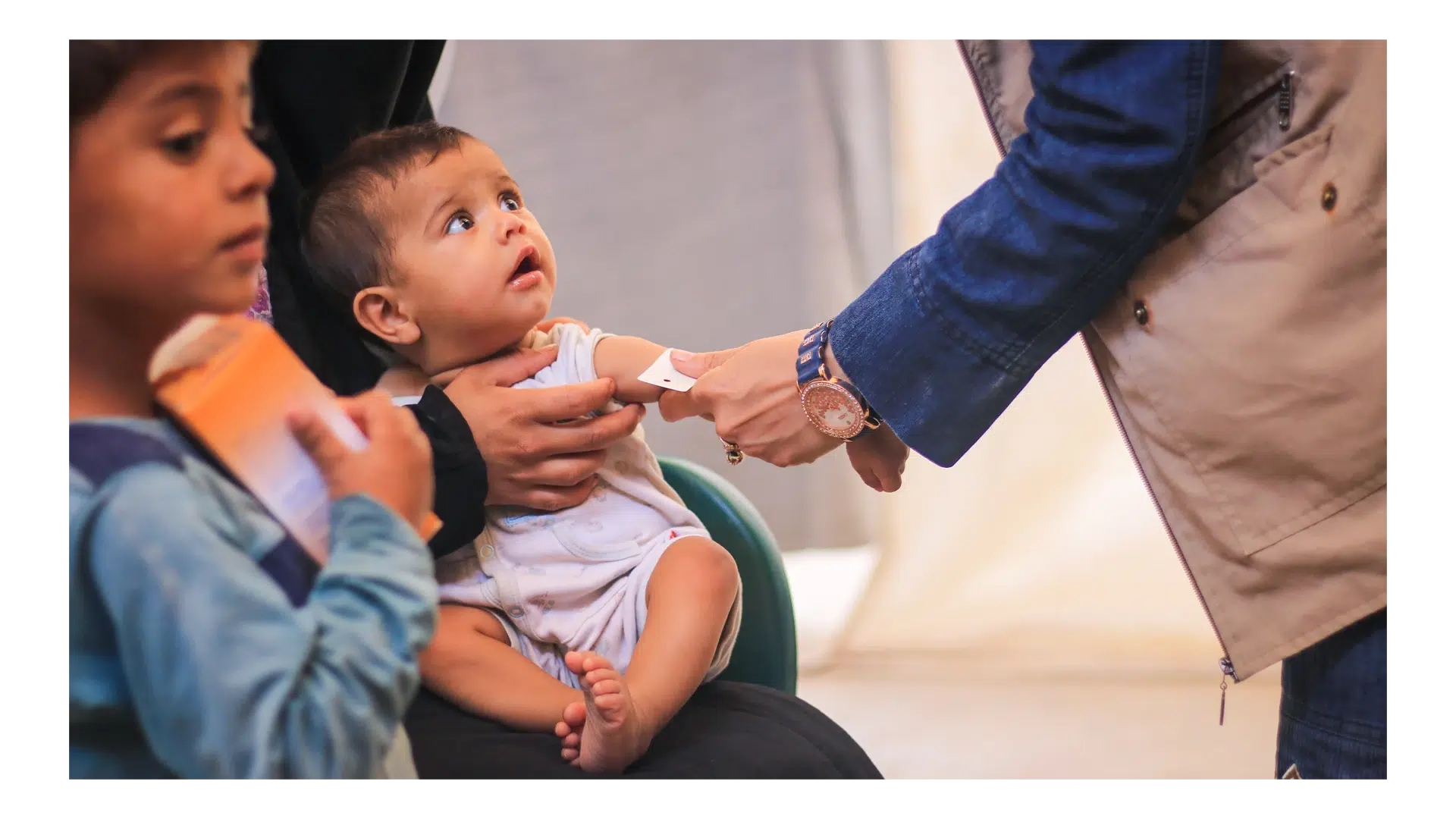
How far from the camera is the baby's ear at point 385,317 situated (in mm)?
896

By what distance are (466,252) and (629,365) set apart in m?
0.16

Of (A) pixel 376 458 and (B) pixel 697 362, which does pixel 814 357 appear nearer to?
(B) pixel 697 362

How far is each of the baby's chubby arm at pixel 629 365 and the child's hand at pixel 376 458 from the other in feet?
0.75

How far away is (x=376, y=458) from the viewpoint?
2.38 feet

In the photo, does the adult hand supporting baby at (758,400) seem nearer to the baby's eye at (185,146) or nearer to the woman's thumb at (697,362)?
the woman's thumb at (697,362)

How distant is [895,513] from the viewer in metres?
1.66

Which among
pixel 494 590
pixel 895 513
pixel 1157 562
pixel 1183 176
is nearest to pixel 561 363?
pixel 494 590

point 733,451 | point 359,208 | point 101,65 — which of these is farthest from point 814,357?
point 101,65

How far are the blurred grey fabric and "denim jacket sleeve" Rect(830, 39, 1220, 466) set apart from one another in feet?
1.50

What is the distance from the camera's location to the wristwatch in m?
0.89

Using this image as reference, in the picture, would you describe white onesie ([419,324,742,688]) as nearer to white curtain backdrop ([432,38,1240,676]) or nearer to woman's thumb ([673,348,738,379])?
woman's thumb ([673,348,738,379])

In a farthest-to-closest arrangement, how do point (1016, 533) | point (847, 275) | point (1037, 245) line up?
point (1016, 533), point (847, 275), point (1037, 245)

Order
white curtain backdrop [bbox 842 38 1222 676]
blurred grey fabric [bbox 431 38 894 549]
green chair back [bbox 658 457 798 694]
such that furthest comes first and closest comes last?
1. white curtain backdrop [bbox 842 38 1222 676]
2. blurred grey fabric [bbox 431 38 894 549]
3. green chair back [bbox 658 457 798 694]

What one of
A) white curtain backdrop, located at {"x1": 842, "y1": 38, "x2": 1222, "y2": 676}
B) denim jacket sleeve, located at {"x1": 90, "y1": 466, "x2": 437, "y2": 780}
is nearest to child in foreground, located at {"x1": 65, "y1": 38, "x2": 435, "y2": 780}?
denim jacket sleeve, located at {"x1": 90, "y1": 466, "x2": 437, "y2": 780}
